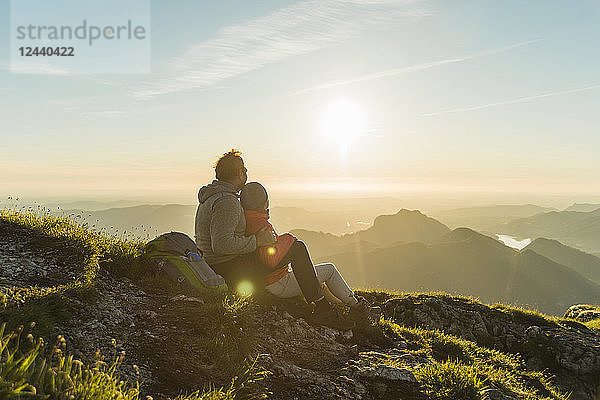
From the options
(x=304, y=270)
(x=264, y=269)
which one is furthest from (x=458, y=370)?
(x=264, y=269)

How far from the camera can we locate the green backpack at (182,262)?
7.63 meters

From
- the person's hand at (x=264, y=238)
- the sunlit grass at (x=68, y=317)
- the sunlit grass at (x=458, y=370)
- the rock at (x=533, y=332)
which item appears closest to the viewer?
the sunlit grass at (x=68, y=317)

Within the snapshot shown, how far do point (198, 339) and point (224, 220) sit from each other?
2.45m

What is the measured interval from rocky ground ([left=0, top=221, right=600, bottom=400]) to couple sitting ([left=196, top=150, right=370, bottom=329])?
1.84 ft

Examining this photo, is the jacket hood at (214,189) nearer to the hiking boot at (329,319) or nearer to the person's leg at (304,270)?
the person's leg at (304,270)

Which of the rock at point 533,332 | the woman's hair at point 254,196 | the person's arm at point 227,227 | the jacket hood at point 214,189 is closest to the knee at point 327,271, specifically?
the person's arm at point 227,227

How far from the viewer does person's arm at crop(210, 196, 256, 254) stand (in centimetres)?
746

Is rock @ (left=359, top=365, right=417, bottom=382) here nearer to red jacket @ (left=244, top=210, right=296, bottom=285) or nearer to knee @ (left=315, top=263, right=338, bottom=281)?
knee @ (left=315, top=263, right=338, bottom=281)

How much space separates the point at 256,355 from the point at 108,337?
2.24 m

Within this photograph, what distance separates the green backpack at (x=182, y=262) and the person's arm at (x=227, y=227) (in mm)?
630

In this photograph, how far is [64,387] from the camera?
3.31m

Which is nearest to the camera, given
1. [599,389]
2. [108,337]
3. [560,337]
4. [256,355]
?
[108,337]

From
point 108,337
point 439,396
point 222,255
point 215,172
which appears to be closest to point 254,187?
point 215,172

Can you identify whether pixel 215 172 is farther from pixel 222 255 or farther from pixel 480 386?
pixel 480 386
